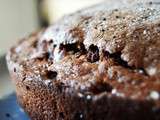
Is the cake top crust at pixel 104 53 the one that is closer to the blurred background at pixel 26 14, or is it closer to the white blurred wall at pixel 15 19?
the blurred background at pixel 26 14

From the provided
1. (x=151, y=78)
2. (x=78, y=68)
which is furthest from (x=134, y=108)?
(x=78, y=68)

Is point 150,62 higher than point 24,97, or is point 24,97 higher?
point 150,62

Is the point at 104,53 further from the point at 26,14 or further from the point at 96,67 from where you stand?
the point at 26,14

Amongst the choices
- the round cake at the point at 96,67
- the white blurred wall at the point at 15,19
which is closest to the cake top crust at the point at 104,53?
the round cake at the point at 96,67

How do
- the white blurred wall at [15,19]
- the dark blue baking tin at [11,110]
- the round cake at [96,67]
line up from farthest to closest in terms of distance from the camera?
1. the white blurred wall at [15,19]
2. the dark blue baking tin at [11,110]
3. the round cake at [96,67]

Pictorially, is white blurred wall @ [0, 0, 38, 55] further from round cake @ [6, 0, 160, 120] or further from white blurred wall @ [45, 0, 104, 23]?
round cake @ [6, 0, 160, 120]

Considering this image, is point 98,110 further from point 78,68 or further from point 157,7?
point 157,7
